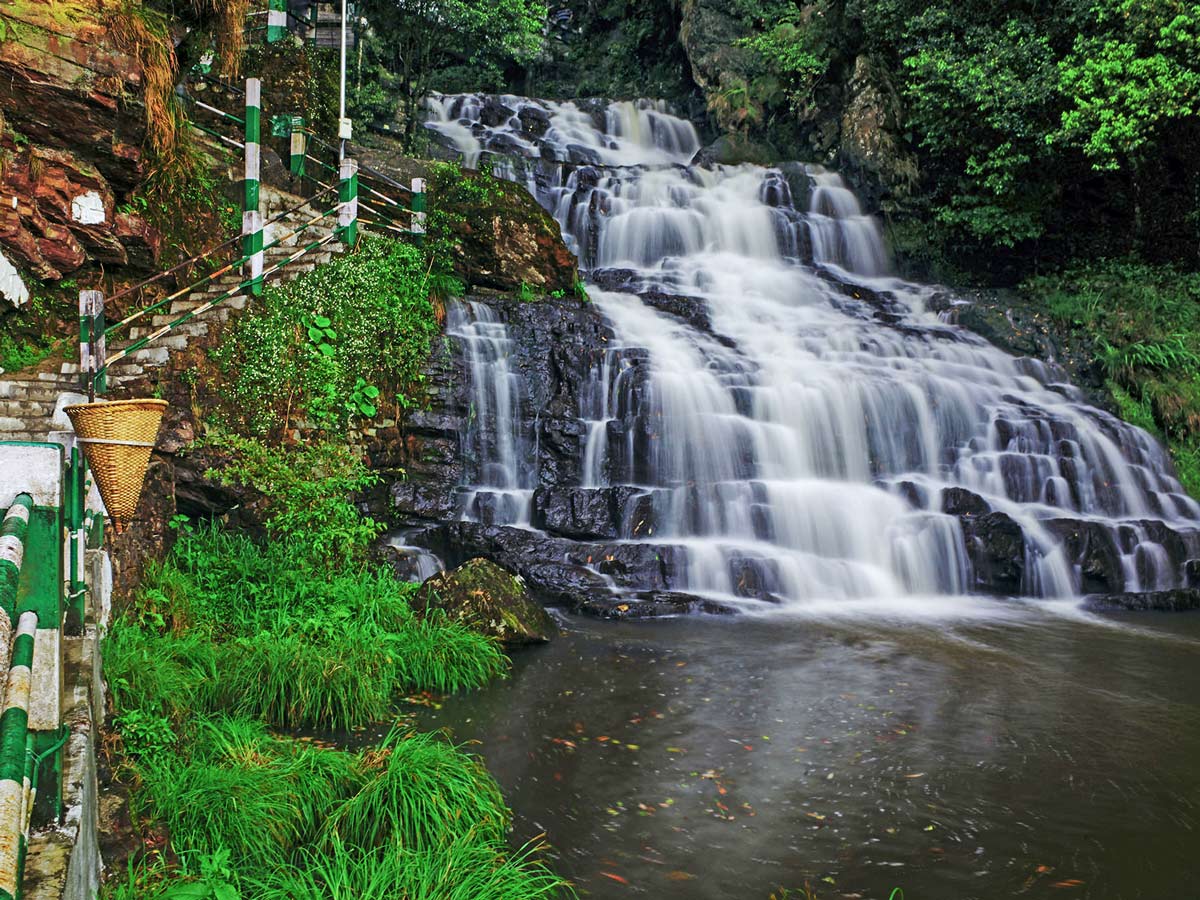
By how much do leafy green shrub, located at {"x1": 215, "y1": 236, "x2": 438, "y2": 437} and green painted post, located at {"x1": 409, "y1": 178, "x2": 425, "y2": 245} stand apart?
1.73 ft

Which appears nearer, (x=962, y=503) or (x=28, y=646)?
(x=28, y=646)

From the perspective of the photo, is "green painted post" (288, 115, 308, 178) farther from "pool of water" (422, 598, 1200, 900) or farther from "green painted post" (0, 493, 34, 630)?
"green painted post" (0, 493, 34, 630)

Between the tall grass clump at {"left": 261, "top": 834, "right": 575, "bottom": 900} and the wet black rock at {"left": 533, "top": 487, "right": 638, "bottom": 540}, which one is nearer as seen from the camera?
the tall grass clump at {"left": 261, "top": 834, "right": 575, "bottom": 900}

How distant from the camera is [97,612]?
15.6 ft

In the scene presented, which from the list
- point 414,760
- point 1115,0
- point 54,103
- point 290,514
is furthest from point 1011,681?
point 1115,0

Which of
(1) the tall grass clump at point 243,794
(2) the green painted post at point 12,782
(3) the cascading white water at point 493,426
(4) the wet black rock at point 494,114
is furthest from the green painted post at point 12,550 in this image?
(4) the wet black rock at point 494,114

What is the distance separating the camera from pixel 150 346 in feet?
27.7

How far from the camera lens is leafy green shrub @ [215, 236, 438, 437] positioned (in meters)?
8.87

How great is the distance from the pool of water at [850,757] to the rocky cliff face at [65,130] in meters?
5.67

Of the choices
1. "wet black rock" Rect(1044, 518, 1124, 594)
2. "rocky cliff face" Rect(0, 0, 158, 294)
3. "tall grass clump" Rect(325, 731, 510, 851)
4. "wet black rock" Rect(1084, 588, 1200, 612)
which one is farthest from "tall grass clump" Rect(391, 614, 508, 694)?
"wet black rock" Rect(1044, 518, 1124, 594)

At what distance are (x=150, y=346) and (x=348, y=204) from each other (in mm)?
2997

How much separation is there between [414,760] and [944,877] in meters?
2.71

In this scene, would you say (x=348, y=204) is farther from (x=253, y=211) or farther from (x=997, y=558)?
(x=997, y=558)

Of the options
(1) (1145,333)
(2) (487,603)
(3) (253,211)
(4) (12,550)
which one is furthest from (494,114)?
(4) (12,550)
